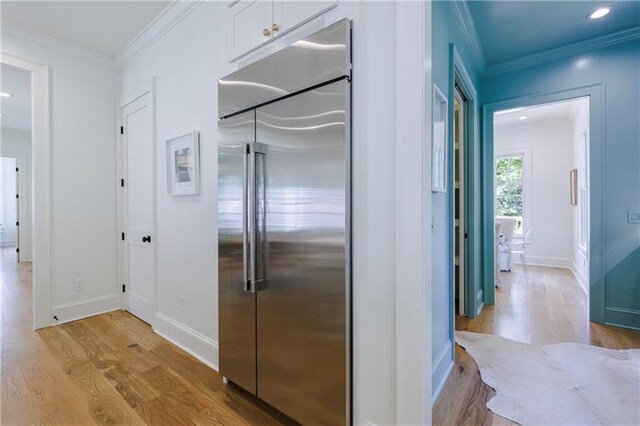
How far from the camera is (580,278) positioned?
15.5 feet

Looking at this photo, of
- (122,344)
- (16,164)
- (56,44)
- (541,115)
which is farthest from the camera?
(16,164)

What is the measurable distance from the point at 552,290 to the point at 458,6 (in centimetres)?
401

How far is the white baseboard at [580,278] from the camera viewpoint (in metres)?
4.23

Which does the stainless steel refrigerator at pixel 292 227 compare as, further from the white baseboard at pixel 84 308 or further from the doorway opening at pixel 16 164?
the doorway opening at pixel 16 164

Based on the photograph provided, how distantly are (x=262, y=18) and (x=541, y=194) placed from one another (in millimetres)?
6349

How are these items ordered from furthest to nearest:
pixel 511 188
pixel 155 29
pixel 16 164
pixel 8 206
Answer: pixel 8 206 → pixel 16 164 → pixel 511 188 → pixel 155 29

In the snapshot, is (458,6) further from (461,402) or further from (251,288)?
(461,402)

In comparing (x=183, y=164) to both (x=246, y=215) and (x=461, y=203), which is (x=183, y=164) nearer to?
(x=246, y=215)

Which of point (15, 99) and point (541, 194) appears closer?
point (15, 99)

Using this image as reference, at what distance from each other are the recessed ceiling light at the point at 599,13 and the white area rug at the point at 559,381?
2897 millimetres

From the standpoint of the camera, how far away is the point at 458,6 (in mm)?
2393

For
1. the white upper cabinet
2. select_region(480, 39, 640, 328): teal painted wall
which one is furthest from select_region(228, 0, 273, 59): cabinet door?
select_region(480, 39, 640, 328): teal painted wall

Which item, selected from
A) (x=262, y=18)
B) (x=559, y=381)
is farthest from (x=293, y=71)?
(x=559, y=381)

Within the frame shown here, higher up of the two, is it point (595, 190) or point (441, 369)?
point (595, 190)
